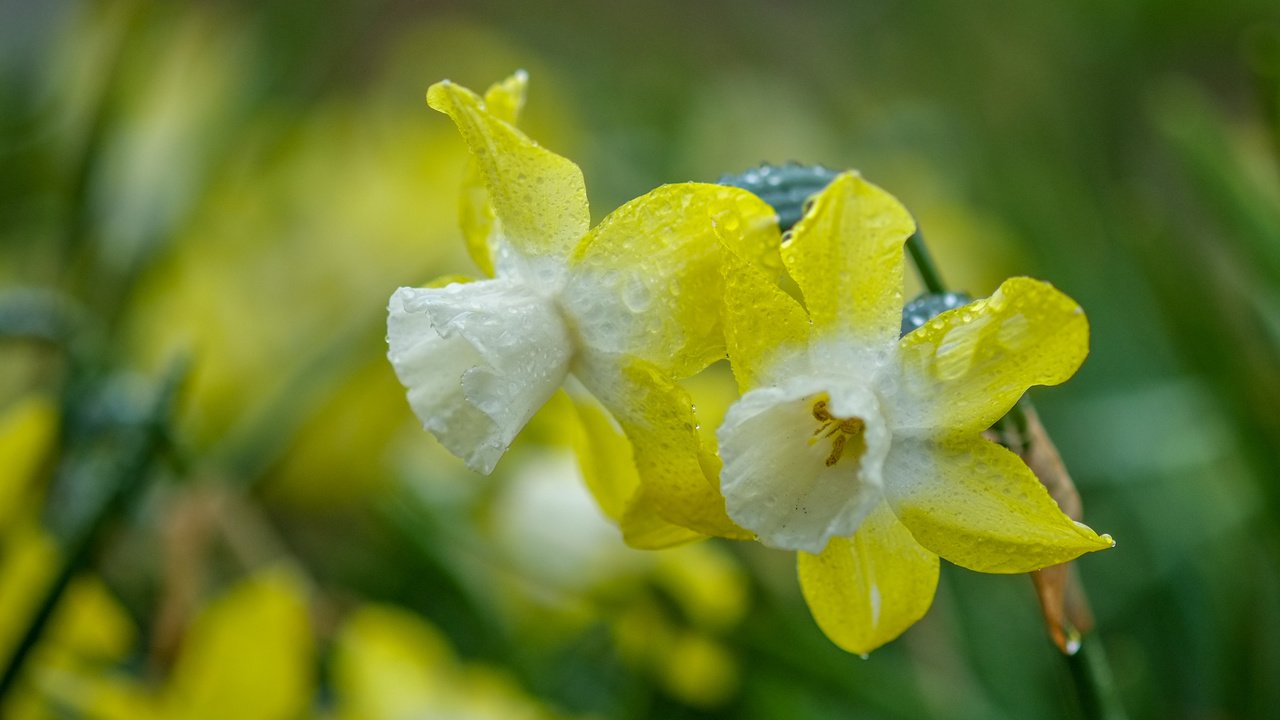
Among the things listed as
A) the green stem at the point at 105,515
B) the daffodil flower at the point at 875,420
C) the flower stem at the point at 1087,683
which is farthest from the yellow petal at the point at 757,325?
the green stem at the point at 105,515

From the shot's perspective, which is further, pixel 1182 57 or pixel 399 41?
pixel 399 41

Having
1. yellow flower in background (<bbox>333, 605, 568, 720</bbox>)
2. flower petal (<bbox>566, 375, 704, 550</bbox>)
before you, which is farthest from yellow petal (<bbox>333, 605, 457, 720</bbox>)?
flower petal (<bbox>566, 375, 704, 550</bbox>)

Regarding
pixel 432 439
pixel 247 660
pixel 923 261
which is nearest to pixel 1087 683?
pixel 923 261

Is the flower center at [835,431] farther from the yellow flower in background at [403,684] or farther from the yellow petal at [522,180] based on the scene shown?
the yellow flower in background at [403,684]

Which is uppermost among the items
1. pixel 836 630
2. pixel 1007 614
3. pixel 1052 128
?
pixel 836 630

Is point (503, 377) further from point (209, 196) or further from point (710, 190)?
point (209, 196)

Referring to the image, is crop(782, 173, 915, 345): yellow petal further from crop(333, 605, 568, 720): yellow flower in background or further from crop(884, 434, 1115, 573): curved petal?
crop(333, 605, 568, 720): yellow flower in background

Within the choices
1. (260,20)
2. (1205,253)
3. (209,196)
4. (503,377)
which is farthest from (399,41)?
(503,377)
